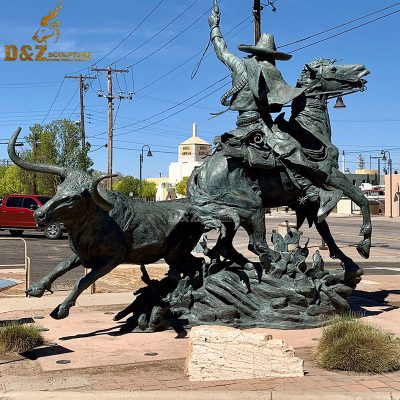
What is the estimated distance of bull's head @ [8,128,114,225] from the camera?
274 inches

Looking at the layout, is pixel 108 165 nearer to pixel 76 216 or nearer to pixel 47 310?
pixel 47 310

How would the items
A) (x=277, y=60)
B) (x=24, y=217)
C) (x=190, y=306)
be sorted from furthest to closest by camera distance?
(x=24, y=217) < (x=277, y=60) < (x=190, y=306)

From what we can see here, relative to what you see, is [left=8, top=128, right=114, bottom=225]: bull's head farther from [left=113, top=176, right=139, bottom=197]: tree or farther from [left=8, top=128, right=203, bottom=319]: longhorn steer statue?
[left=113, top=176, right=139, bottom=197]: tree

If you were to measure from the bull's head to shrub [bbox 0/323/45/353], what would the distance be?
49.4 inches

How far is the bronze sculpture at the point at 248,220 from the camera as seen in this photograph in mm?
8102

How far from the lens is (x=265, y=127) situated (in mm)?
8773

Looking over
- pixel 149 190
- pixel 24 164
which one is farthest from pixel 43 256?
pixel 149 190

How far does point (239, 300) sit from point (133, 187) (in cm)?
7833

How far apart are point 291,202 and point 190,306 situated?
219 cm

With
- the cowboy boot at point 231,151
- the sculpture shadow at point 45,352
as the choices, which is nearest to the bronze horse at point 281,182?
the cowboy boot at point 231,151

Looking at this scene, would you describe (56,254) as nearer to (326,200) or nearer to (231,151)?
(231,151)

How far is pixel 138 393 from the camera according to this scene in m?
5.29

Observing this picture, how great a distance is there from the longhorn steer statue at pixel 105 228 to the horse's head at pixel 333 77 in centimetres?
271

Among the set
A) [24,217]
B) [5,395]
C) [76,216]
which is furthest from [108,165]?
[5,395]
